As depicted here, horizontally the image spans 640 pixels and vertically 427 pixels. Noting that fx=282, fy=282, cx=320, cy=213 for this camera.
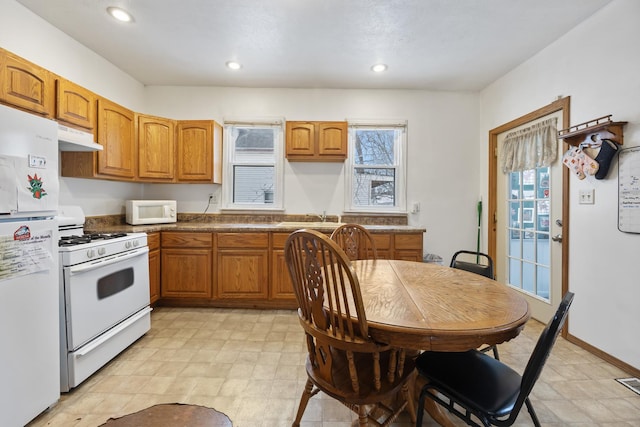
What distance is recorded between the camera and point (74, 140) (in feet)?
6.99

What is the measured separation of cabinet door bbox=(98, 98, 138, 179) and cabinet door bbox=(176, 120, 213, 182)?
46 cm

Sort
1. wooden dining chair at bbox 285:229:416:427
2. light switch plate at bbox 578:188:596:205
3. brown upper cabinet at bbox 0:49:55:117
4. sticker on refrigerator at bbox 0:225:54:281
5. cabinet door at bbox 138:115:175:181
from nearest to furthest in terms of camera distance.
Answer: wooden dining chair at bbox 285:229:416:427 → sticker on refrigerator at bbox 0:225:54:281 → brown upper cabinet at bbox 0:49:55:117 → light switch plate at bbox 578:188:596:205 → cabinet door at bbox 138:115:175:181

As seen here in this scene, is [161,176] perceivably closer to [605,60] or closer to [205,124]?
[205,124]

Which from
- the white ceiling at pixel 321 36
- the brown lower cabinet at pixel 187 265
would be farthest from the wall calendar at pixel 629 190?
the brown lower cabinet at pixel 187 265

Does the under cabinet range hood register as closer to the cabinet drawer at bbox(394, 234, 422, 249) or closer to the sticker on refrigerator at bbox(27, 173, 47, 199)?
the sticker on refrigerator at bbox(27, 173, 47, 199)

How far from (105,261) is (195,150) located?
176 cm

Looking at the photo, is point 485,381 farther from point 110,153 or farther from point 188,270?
point 110,153

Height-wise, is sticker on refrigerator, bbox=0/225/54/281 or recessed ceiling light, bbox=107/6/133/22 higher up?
recessed ceiling light, bbox=107/6/133/22

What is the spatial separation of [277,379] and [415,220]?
2.54 meters

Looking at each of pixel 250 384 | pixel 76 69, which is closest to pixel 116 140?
pixel 76 69

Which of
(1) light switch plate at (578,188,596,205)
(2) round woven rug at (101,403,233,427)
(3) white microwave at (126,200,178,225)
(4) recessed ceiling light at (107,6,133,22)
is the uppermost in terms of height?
(4) recessed ceiling light at (107,6,133,22)

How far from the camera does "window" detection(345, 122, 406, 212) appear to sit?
364 centimetres

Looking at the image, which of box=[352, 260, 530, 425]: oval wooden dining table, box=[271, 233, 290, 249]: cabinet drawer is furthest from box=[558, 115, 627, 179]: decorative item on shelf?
box=[271, 233, 290, 249]: cabinet drawer

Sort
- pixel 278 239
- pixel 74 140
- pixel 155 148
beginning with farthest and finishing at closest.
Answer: pixel 155 148 < pixel 278 239 < pixel 74 140
